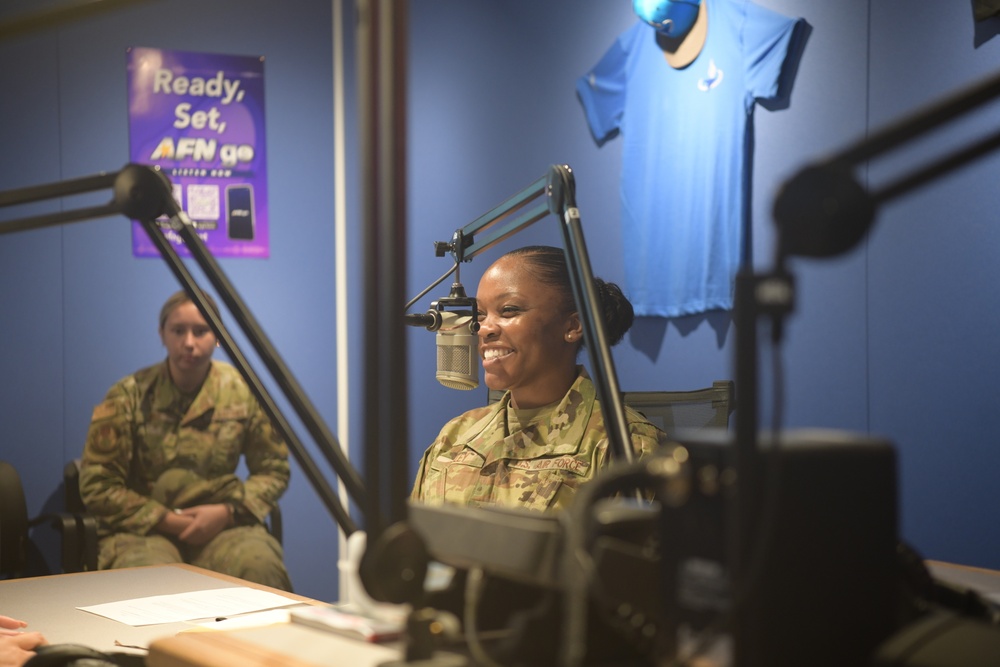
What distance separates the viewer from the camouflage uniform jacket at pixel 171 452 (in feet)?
11.8

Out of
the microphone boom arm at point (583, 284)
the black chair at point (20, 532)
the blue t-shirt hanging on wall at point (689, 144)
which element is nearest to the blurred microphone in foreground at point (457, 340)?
the microphone boom arm at point (583, 284)

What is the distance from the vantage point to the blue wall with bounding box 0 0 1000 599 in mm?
2822

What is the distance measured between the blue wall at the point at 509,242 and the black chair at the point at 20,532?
90 centimetres

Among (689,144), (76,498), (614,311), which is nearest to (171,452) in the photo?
(76,498)

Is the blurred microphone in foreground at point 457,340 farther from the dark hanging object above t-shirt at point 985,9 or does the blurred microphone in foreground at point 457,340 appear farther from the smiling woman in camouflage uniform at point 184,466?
the smiling woman in camouflage uniform at point 184,466

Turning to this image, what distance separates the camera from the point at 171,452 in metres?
3.81

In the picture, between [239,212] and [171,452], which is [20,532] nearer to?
[171,452]

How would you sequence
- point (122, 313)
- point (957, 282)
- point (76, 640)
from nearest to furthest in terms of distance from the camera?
1. point (76, 640)
2. point (957, 282)
3. point (122, 313)

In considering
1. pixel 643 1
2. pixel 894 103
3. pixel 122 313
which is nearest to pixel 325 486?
pixel 894 103

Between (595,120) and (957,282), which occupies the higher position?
(595,120)

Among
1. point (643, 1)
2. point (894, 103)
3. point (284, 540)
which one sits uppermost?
point (643, 1)

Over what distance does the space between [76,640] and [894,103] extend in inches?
96.6

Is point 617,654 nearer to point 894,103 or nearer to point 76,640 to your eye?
point 76,640

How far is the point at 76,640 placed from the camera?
1604 mm
